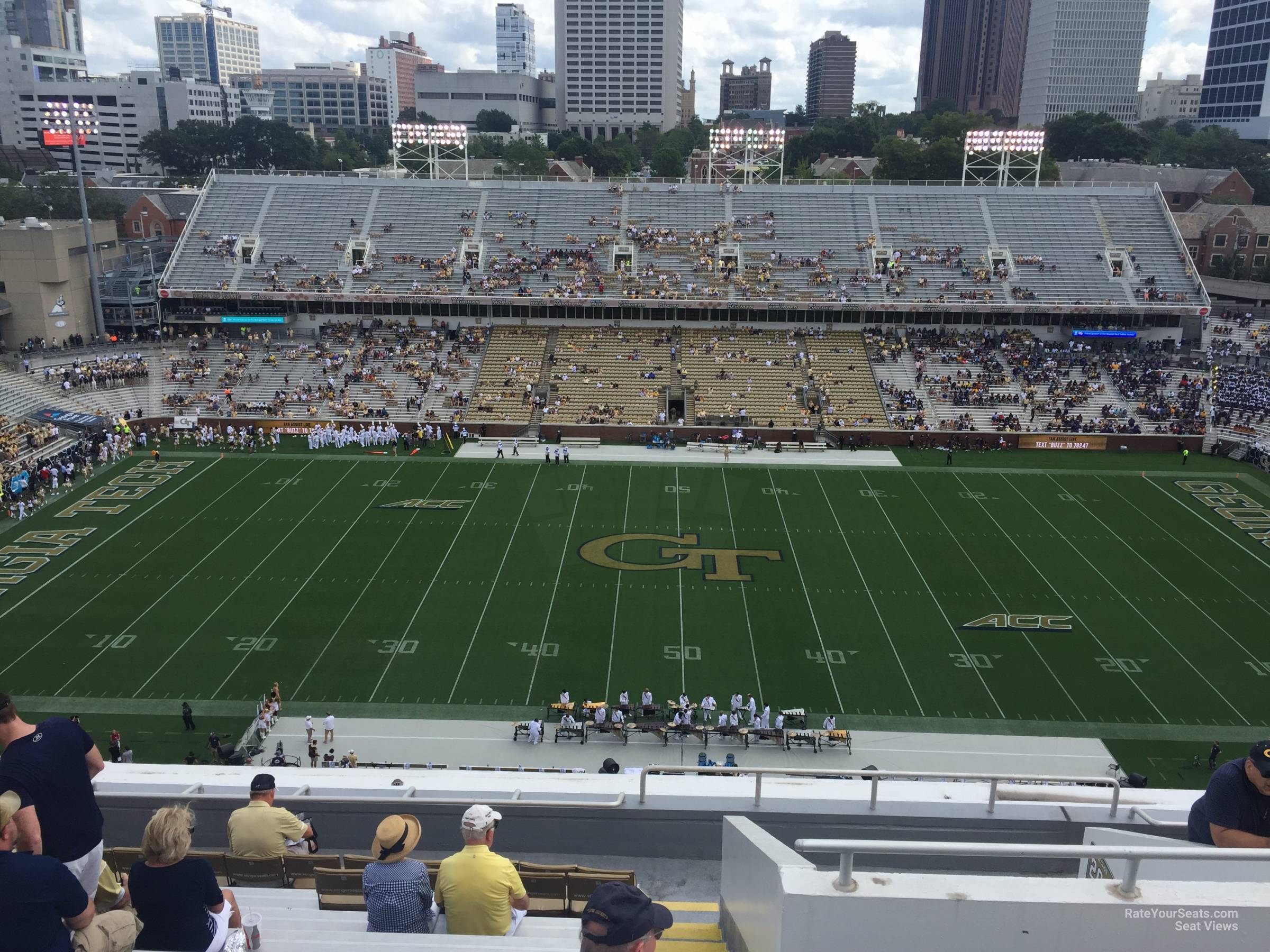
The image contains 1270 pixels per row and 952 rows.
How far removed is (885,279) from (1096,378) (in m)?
11.2

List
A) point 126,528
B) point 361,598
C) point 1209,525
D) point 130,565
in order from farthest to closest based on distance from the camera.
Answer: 1. point 1209,525
2. point 126,528
3. point 130,565
4. point 361,598

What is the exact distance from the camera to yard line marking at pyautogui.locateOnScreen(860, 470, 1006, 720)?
21109 mm

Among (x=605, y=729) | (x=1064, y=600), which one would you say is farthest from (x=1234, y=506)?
(x=605, y=729)

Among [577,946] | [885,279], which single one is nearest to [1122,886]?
[577,946]

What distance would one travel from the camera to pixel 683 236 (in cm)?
5203

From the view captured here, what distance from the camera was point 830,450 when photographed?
39.5 metres

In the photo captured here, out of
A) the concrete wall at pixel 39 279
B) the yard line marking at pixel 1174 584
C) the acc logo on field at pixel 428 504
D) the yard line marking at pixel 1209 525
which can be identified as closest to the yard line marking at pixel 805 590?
the yard line marking at pixel 1174 584

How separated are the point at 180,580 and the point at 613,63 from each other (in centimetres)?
16155

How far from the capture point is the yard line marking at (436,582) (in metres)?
21.8

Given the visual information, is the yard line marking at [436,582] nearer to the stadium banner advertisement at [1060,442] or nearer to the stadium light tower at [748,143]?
the stadium banner advertisement at [1060,442]

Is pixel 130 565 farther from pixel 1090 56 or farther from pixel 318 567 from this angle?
pixel 1090 56

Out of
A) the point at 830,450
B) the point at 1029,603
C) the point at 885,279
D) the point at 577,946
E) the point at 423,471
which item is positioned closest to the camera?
the point at 577,946

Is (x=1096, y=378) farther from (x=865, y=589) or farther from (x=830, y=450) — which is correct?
(x=865, y=589)

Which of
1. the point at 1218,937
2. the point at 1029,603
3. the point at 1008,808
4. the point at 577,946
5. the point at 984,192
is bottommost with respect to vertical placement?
the point at 1029,603
